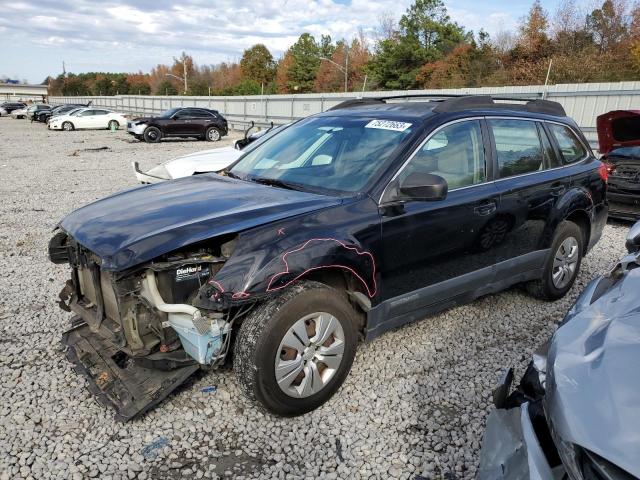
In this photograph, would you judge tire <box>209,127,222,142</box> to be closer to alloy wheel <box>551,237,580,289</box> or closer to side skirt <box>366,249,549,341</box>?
alloy wheel <box>551,237,580,289</box>

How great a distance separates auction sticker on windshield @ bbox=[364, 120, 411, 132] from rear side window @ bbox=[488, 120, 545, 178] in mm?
862

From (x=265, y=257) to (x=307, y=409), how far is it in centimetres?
104

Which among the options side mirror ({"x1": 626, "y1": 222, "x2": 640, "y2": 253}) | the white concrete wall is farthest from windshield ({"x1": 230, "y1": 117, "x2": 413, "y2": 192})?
the white concrete wall

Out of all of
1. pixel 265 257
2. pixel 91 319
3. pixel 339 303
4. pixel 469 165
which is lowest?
pixel 91 319

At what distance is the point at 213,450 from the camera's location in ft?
9.27

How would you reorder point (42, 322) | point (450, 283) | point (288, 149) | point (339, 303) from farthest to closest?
1. point (42, 322)
2. point (288, 149)
3. point (450, 283)
4. point (339, 303)

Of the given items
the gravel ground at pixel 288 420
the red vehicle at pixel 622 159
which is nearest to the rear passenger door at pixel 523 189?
the gravel ground at pixel 288 420

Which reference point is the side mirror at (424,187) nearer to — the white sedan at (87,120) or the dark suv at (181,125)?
the dark suv at (181,125)

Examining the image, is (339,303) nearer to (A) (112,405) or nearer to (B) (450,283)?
(B) (450,283)

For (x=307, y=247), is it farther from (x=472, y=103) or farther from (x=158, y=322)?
(x=472, y=103)

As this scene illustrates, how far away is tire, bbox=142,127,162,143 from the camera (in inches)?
886

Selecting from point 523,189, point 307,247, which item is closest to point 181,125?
point 523,189

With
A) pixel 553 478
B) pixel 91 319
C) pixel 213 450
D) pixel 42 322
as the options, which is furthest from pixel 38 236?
pixel 553 478

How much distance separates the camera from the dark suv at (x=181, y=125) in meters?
22.6
